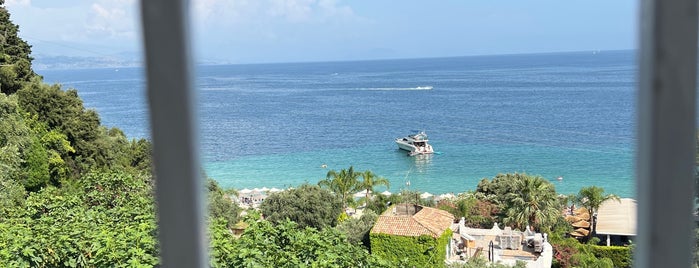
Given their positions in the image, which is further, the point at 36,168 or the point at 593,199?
the point at 593,199

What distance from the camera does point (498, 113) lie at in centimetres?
4388

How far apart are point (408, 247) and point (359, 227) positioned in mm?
2285

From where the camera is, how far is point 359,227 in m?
14.7

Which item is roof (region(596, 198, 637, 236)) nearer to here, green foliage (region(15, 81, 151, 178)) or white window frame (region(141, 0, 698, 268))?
green foliage (region(15, 81, 151, 178))

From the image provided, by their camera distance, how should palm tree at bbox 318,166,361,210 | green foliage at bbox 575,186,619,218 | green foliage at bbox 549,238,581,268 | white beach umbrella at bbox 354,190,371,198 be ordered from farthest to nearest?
white beach umbrella at bbox 354,190,371,198 → palm tree at bbox 318,166,361,210 → green foliage at bbox 575,186,619,218 → green foliage at bbox 549,238,581,268

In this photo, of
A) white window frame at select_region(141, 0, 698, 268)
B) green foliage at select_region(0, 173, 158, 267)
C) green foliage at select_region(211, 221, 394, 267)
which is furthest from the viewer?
green foliage at select_region(211, 221, 394, 267)

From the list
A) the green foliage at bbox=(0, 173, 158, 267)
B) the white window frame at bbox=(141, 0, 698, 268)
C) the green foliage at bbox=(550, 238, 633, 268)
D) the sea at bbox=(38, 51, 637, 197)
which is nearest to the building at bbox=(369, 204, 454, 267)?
the green foliage at bbox=(550, 238, 633, 268)

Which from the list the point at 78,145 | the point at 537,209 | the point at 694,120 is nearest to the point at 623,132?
the point at 537,209

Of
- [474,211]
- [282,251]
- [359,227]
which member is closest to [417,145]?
[474,211]

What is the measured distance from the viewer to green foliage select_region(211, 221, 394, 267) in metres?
4.22

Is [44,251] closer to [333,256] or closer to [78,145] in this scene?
[333,256]

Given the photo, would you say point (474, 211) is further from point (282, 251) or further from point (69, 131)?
point (282, 251)

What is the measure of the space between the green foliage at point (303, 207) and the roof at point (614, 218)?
23.6 ft

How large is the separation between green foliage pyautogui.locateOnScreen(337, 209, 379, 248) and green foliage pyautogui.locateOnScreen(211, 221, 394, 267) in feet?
27.3
